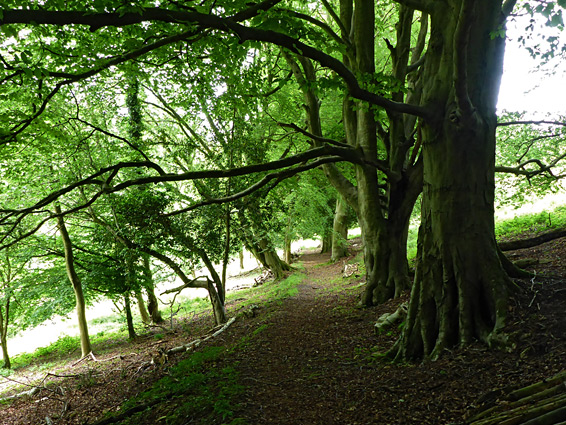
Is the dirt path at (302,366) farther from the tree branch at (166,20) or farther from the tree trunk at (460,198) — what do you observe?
the tree branch at (166,20)

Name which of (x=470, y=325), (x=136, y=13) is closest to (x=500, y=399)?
(x=470, y=325)

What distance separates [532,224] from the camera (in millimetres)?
11938

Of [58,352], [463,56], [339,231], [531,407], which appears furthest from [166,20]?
[339,231]

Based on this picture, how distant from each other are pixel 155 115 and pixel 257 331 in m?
14.2

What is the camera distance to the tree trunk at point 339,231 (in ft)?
70.0

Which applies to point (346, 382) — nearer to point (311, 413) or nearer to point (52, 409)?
point (311, 413)


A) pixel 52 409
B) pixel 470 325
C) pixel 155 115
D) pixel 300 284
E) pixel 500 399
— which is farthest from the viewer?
pixel 155 115

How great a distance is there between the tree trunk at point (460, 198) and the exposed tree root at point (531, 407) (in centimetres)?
145

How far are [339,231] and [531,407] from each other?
19251 mm

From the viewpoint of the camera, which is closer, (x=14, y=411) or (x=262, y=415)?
(x=262, y=415)

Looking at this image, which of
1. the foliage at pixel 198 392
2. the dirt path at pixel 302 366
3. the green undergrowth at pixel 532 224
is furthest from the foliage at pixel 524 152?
the foliage at pixel 198 392

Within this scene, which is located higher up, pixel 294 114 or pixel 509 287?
pixel 294 114

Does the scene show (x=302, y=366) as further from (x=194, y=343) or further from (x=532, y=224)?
(x=532, y=224)

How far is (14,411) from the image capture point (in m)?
8.06
